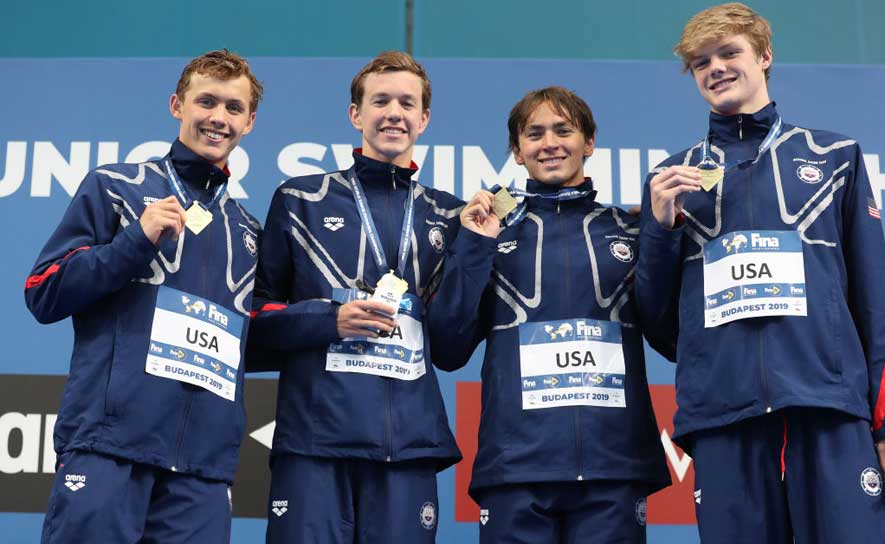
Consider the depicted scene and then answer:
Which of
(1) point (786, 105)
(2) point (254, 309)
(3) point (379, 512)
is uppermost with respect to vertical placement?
(1) point (786, 105)

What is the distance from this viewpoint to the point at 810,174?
2.49 m

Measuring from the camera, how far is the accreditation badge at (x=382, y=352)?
Answer: 2.57 meters

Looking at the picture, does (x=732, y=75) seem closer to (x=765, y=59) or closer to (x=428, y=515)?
(x=765, y=59)

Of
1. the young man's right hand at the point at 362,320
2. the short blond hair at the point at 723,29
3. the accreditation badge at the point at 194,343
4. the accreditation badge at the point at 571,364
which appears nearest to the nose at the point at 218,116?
the accreditation badge at the point at 194,343

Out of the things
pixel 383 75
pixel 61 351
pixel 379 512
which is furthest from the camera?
pixel 61 351

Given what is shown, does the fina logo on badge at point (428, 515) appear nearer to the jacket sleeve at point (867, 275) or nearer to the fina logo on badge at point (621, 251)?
the fina logo on badge at point (621, 251)

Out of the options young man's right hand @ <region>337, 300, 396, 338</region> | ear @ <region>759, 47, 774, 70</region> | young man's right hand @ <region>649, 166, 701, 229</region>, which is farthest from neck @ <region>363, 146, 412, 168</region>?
ear @ <region>759, 47, 774, 70</region>

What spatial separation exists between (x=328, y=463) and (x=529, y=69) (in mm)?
2121

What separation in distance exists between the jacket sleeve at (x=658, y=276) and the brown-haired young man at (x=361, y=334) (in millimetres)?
567

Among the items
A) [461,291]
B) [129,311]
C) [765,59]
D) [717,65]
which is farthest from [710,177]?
[129,311]

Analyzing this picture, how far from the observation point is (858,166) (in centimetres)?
252

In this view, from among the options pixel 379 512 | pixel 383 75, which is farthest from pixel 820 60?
pixel 379 512

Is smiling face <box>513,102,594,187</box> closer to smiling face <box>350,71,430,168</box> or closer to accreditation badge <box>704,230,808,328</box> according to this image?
smiling face <box>350,71,430,168</box>

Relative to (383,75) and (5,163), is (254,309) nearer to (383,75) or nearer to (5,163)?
(383,75)
